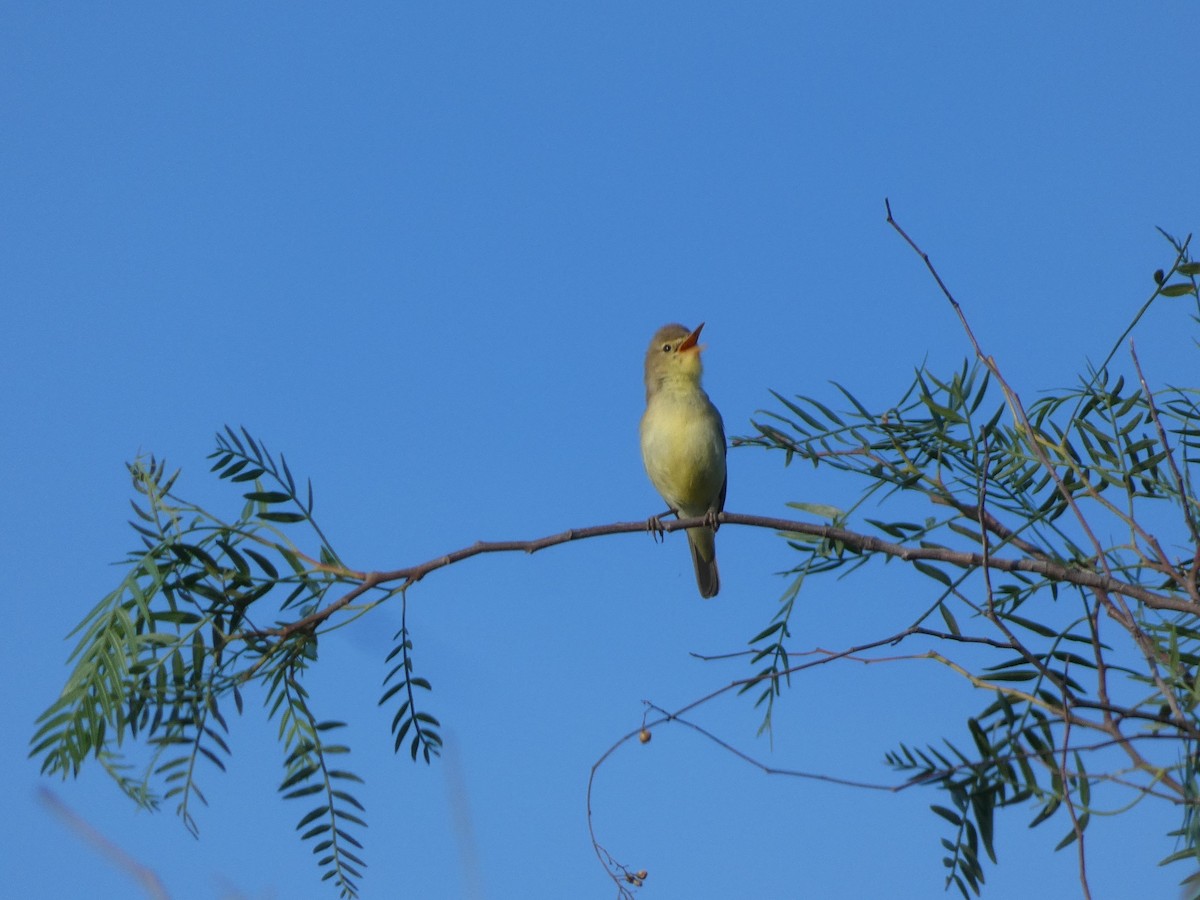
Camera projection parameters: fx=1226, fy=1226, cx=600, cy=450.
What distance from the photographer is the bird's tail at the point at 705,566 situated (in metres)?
6.95

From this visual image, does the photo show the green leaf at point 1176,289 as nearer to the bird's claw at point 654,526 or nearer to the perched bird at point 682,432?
the bird's claw at point 654,526

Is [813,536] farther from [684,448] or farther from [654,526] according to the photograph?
[684,448]

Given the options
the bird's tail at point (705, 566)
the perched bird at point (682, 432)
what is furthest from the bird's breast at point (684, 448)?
the bird's tail at point (705, 566)

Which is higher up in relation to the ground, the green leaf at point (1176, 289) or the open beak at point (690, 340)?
the open beak at point (690, 340)

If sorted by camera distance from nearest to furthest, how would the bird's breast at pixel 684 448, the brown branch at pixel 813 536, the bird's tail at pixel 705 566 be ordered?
the brown branch at pixel 813 536 → the bird's breast at pixel 684 448 → the bird's tail at pixel 705 566

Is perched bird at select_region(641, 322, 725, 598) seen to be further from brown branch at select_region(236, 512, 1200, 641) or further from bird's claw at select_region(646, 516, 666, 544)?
brown branch at select_region(236, 512, 1200, 641)

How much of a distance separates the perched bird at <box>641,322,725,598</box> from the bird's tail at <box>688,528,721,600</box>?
0.51 metres

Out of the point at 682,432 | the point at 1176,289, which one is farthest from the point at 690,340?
the point at 1176,289

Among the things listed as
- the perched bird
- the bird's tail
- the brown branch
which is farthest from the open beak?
the brown branch

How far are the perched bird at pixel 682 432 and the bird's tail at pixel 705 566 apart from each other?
506 millimetres

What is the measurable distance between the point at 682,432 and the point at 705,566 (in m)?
1.41

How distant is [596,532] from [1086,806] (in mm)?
932

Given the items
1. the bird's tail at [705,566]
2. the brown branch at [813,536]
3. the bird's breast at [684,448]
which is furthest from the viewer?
the bird's tail at [705,566]

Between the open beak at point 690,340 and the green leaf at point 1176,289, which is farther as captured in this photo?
the open beak at point 690,340
